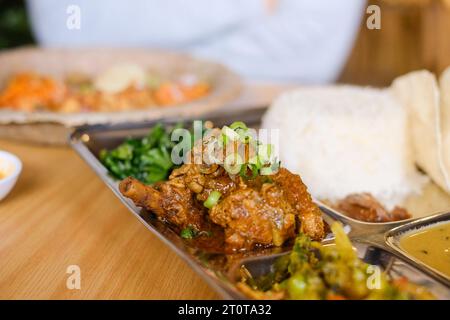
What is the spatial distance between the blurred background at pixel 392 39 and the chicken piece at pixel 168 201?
5076 mm

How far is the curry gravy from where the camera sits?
162 centimetres

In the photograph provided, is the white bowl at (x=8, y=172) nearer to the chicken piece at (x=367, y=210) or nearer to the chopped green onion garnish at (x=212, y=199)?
the chopped green onion garnish at (x=212, y=199)

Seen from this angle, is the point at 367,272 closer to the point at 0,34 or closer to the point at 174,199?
the point at 174,199

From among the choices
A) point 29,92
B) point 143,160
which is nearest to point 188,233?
point 143,160

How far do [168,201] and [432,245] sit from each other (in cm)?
88

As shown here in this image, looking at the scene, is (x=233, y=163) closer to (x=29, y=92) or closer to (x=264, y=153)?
(x=264, y=153)

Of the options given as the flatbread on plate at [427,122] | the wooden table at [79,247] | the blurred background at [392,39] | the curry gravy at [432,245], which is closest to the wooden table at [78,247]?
the wooden table at [79,247]

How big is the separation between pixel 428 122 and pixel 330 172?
49cm

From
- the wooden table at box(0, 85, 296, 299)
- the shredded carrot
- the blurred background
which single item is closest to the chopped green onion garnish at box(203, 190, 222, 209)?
the wooden table at box(0, 85, 296, 299)

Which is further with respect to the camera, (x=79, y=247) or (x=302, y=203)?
(x=79, y=247)

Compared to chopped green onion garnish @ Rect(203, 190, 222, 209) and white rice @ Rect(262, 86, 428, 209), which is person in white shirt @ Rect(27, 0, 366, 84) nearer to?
white rice @ Rect(262, 86, 428, 209)

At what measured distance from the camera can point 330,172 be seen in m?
2.44

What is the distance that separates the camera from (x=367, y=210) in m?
2.01

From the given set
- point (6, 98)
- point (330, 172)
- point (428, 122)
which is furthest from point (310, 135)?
point (6, 98)
